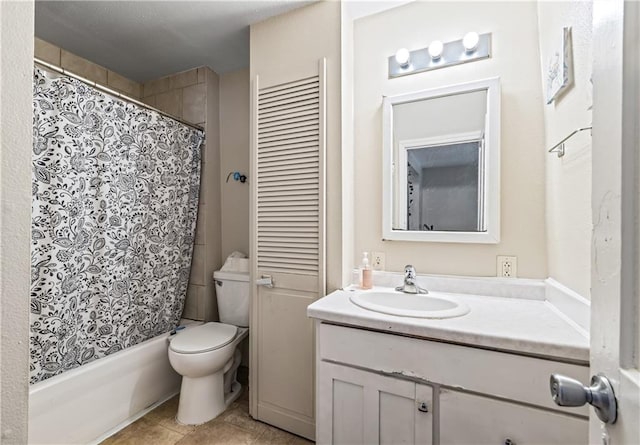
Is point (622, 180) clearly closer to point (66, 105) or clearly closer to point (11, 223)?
point (11, 223)

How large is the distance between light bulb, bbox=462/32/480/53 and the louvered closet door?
73cm

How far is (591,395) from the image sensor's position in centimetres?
48

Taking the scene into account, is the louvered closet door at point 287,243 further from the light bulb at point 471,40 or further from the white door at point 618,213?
the white door at point 618,213

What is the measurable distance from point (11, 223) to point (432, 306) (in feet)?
4.78

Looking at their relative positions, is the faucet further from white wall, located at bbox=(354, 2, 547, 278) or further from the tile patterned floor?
the tile patterned floor

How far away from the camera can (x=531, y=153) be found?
1476mm

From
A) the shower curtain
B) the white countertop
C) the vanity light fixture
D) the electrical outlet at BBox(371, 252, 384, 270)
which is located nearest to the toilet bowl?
the shower curtain

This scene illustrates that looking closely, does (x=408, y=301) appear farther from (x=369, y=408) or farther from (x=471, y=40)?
(x=471, y=40)

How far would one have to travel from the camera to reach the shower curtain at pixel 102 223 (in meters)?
1.47

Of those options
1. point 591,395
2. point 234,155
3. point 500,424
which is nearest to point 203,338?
point 234,155

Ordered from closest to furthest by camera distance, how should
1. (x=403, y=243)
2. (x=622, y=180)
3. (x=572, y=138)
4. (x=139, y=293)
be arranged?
(x=622, y=180), (x=572, y=138), (x=403, y=243), (x=139, y=293)

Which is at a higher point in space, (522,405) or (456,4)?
(456,4)

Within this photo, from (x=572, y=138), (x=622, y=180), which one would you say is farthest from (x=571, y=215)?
(x=622, y=180)

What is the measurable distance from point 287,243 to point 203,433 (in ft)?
3.76
